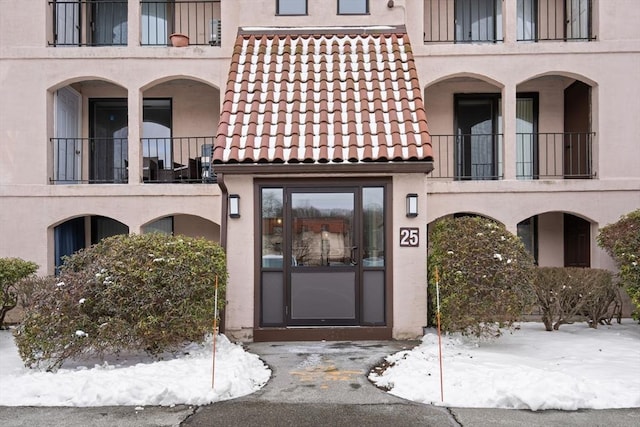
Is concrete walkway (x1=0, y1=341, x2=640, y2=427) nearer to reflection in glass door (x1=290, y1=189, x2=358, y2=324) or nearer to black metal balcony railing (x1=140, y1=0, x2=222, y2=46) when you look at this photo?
reflection in glass door (x1=290, y1=189, x2=358, y2=324)

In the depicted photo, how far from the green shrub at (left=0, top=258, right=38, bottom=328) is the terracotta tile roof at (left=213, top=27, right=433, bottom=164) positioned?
13.9 feet

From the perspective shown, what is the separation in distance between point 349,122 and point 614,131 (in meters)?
5.72

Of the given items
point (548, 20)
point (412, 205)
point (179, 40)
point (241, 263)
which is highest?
point (548, 20)

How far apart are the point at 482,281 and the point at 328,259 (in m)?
2.47

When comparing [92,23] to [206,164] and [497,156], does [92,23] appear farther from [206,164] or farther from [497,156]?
[497,156]

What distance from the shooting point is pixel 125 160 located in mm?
13359

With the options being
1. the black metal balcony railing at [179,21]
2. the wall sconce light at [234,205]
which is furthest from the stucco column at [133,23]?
the wall sconce light at [234,205]

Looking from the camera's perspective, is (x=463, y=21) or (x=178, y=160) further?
(x=463, y=21)

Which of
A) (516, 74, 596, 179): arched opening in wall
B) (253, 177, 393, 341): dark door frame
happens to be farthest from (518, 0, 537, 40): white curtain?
(253, 177, 393, 341): dark door frame

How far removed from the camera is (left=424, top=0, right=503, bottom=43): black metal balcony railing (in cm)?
1330

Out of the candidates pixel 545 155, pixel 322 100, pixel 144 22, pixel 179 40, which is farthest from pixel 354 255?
pixel 144 22

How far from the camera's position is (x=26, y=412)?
579 centimetres

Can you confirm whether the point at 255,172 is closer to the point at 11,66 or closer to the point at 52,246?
the point at 52,246

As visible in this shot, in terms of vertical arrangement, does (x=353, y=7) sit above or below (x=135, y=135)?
above
